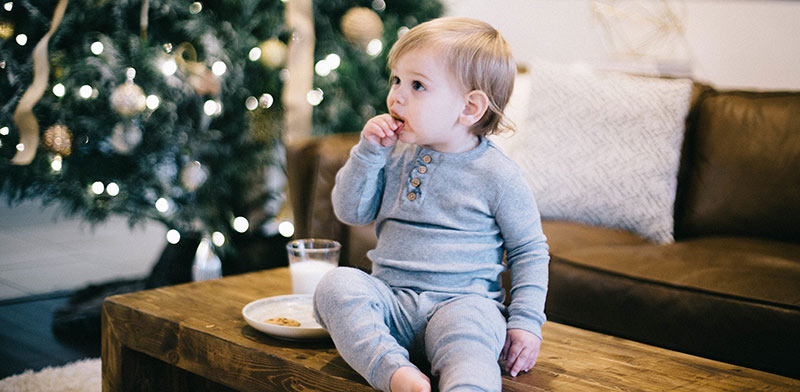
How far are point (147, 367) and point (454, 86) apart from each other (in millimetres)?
775

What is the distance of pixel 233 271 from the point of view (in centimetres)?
266

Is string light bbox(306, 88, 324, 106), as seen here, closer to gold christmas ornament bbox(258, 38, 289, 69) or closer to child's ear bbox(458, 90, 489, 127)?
gold christmas ornament bbox(258, 38, 289, 69)

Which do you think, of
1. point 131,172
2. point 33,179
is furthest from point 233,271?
point 33,179

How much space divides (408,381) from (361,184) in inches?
14.6

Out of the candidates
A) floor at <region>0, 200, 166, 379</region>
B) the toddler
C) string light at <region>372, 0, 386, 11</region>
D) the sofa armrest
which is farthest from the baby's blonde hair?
string light at <region>372, 0, 386, 11</region>

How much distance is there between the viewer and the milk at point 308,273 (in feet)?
4.18

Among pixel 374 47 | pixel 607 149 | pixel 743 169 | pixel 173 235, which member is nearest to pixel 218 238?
pixel 173 235

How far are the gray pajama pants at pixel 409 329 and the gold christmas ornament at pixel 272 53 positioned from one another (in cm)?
154

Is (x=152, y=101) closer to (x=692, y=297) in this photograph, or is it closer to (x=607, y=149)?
(x=607, y=149)

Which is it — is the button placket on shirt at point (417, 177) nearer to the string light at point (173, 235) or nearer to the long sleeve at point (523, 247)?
the long sleeve at point (523, 247)

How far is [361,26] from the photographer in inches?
102

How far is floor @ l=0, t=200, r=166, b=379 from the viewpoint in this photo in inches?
74.2

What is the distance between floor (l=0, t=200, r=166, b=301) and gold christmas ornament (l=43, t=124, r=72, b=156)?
289 millimetres

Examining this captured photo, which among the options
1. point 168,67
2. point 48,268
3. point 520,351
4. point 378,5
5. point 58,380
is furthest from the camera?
point 378,5
